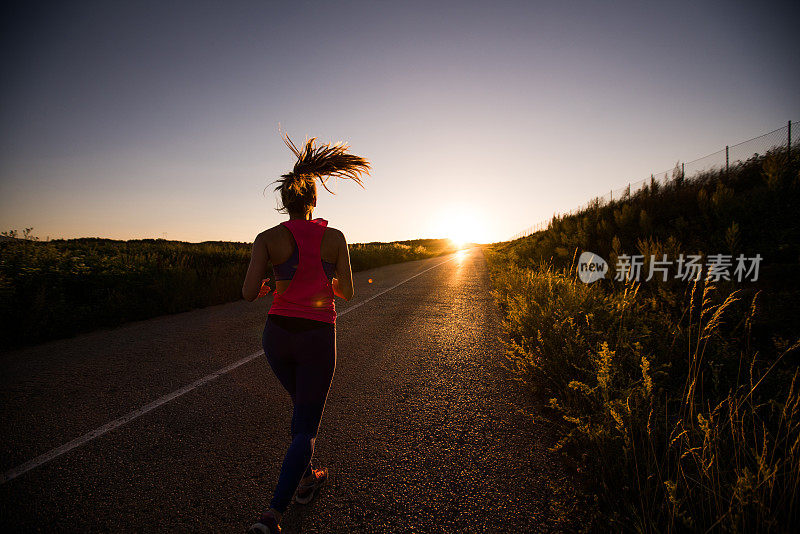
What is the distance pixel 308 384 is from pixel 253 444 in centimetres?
128

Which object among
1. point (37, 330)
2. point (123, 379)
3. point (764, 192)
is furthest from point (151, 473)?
point (764, 192)

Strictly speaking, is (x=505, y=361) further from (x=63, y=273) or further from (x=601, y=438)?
(x=63, y=273)

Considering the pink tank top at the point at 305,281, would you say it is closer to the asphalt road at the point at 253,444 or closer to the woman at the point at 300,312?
the woman at the point at 300,312

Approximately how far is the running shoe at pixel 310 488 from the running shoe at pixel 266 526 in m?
0.37

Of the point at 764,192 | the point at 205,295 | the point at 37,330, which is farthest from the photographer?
the point at 205,295

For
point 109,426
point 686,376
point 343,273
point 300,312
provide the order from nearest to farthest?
point 300,312 → point 343,273 → point 109,426 → point 686,376

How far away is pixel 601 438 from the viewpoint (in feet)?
7.18

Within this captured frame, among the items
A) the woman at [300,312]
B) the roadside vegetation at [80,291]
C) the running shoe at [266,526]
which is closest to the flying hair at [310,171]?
the woman at [300,312]

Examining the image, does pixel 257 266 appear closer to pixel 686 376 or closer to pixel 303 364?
pixel 303 364

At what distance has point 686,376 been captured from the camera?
11.4 feet

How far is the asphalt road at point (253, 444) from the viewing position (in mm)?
1907

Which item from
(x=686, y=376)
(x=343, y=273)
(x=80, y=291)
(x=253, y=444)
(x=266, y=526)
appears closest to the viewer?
(x=266, y=526)

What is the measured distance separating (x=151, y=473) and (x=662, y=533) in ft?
10.5

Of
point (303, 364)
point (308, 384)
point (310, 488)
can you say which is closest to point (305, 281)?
point (303, 364)
